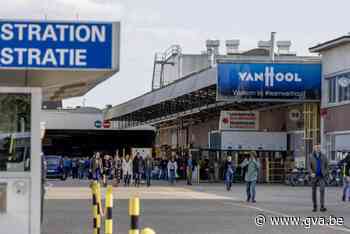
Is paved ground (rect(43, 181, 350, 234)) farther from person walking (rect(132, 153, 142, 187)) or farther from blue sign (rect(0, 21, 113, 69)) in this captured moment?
person walking (rect(132, 153, 142, 187))

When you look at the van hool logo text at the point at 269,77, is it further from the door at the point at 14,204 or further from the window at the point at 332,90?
the door at the point at 14,204

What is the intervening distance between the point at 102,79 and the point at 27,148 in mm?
1766

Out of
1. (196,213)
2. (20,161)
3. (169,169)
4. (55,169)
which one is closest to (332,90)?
(169,169)

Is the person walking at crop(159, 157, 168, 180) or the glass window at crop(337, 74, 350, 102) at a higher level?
the glass window at crop(337, 74, 350, 102)

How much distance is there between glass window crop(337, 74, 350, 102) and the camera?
47325 mm

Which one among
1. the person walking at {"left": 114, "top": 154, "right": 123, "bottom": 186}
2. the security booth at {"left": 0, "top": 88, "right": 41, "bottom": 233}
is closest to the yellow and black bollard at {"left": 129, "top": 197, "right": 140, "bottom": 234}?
the security booth at {"left": 0, "top": 88, "right": 41, "bottom": 233}

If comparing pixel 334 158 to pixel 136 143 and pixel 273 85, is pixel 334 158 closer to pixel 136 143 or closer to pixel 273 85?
pixel 273 85

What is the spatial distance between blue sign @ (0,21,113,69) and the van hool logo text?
35413 mm

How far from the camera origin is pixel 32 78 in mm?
16016

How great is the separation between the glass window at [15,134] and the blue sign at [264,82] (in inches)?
1346

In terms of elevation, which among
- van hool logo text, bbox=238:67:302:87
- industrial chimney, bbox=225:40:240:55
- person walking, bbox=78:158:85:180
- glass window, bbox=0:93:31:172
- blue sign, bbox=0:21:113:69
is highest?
Result: industrial chimney, bbox=225:40:240:55

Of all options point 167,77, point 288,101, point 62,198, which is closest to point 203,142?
point 167,77

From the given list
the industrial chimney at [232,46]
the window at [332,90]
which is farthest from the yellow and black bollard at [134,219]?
the industrial chimney at [232,46]

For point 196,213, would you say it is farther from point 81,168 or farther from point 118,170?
point 81,168
